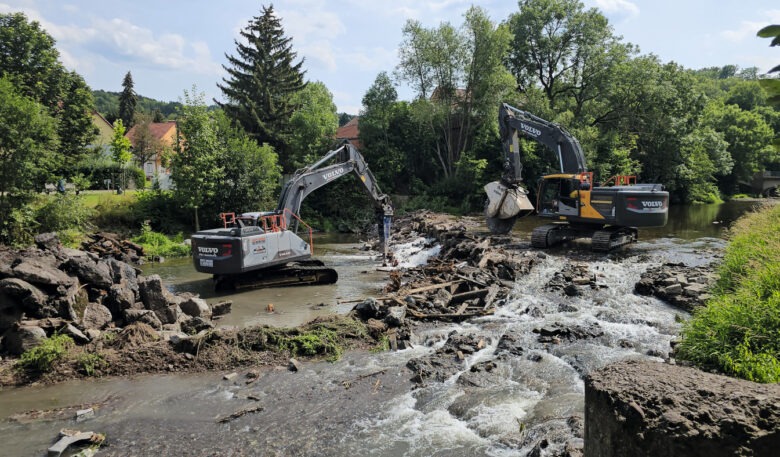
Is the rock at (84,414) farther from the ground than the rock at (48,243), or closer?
closer

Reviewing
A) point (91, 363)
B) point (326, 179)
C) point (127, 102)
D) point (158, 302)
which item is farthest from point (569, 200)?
point (127, 102)

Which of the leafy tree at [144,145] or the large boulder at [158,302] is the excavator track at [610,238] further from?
the leafy tree at [144,145]

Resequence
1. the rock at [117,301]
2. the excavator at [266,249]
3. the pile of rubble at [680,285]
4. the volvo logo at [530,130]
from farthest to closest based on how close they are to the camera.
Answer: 1. the volvo logo at [530,130]
2. the excavator at [266,249]
3. the pile of rubble at [680,285]
4. the rock at [117,301]

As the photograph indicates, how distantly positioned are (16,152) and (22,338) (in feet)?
36.3

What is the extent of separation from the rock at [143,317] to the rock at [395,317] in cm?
469

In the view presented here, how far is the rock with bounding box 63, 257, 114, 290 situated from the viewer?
11.0 m

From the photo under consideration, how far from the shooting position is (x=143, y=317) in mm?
10320

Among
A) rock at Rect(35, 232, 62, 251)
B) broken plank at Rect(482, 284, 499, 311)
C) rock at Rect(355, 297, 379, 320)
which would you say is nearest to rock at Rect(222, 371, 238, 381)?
rock at Rect(355, 297, 379, 320)

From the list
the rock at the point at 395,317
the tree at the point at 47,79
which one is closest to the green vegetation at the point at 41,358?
the rock at the point at 395,317

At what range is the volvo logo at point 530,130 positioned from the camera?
65.7 feet

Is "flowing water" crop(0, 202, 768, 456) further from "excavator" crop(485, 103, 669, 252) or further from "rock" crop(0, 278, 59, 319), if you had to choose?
"excavator" crop(485, 103, 669, 252)

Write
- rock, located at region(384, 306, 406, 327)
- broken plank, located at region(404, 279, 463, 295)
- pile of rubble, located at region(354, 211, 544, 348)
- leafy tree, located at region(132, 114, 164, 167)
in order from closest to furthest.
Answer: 1. rock, located at region(384, 306, 406, 327)
2. pile of rubble, located at region(354, 211, 544, 348)
3. broken plank, located at region(404, 279, 463, 295)
4. leafy tree, located at region(132, 114, 164, 167)

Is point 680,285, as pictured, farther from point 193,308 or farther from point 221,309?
point 193,308

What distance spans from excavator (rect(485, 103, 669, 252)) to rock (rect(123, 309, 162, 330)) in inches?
539
